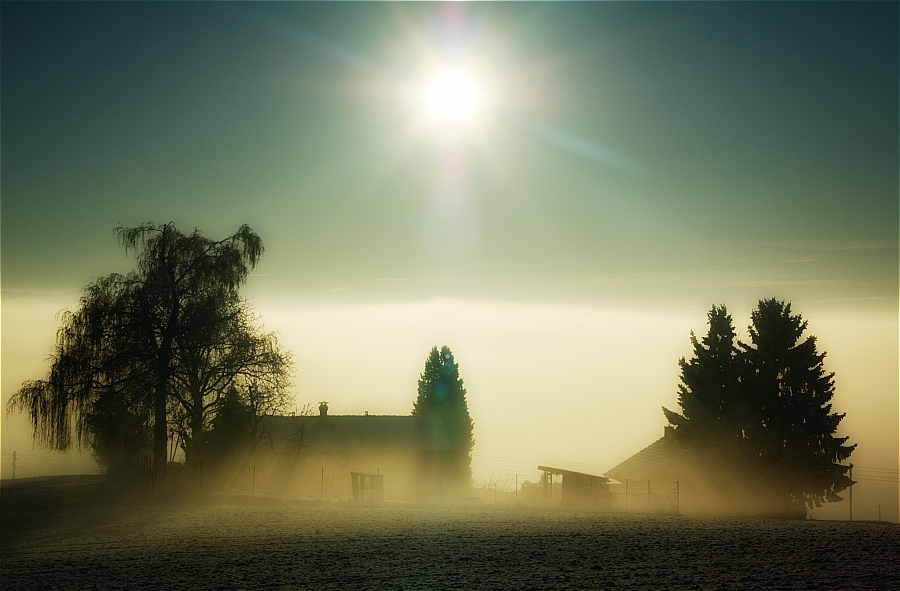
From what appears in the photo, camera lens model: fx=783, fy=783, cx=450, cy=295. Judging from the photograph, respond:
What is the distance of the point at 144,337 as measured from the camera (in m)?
33.3

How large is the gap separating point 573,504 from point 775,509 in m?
10.8

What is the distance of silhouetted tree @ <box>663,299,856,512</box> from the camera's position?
42.1 metres

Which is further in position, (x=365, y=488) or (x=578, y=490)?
(x=578, y=490)

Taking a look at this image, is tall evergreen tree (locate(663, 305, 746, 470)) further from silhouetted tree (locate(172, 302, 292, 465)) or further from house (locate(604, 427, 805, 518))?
silhouetted tree (locate(172, 302, 292, 465))

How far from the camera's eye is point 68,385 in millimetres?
31641

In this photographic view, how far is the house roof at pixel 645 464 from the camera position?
2103 inches

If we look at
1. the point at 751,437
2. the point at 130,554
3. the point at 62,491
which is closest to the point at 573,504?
the point at 751,437

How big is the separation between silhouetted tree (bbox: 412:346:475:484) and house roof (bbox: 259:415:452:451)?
3219 millimetres

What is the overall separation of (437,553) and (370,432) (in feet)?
156

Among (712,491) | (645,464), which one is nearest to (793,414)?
(712,491)

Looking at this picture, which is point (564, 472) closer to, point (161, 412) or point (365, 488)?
point (365, 488)

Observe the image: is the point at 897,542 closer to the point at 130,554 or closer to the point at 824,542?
the point at 824,542

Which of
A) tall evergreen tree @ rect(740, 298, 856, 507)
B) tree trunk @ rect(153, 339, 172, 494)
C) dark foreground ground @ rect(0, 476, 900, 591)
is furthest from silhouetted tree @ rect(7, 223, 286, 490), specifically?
tall evergreen tree @ rect(740, 298, 856, 507)

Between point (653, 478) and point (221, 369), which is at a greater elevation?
point (221, 369)
